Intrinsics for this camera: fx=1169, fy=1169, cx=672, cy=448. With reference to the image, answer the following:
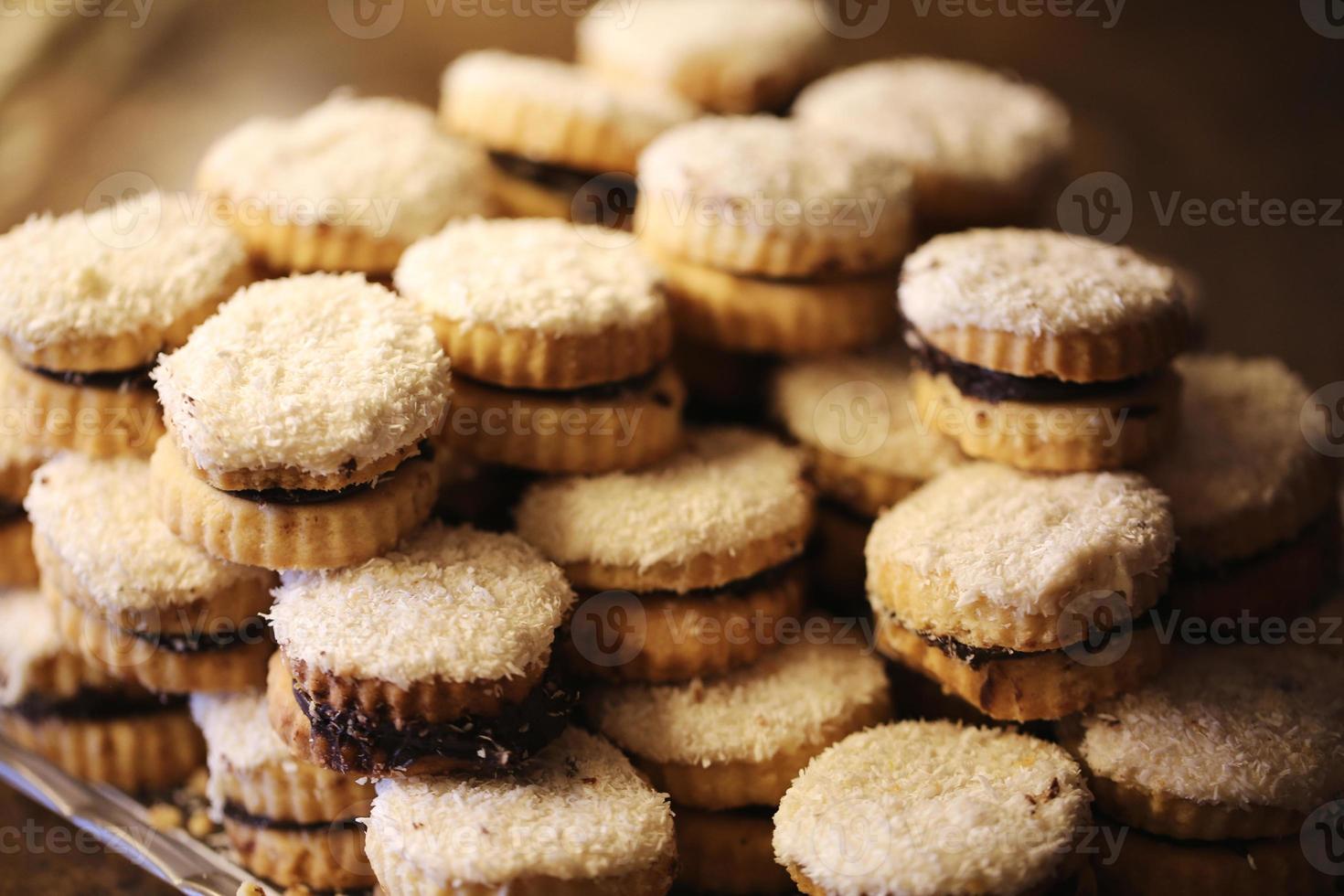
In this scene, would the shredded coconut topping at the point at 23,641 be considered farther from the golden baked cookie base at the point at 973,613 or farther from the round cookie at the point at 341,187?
the golden baked cookie base at the point at 973,613

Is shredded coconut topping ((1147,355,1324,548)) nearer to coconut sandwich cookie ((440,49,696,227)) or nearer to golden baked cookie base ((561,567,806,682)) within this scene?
golden baked cookie base ((561,567,806,682))

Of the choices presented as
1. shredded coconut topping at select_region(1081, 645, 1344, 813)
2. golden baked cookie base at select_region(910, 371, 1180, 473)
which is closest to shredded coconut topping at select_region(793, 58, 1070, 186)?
golden baked cookie base at select_region(910, 371, 1180, 473)

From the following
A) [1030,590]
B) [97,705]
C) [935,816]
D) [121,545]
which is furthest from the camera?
[97,705]

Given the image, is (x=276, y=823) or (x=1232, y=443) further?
(x=1232, y=443)

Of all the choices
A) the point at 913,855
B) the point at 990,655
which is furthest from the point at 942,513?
the point at 913,855

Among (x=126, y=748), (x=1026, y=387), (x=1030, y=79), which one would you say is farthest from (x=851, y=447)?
(x=1030, y=79)

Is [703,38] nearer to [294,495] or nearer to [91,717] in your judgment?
[294,495]

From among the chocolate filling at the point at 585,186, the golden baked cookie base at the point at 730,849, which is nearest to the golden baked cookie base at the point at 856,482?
the golden baked cookie base at the point at 730,849

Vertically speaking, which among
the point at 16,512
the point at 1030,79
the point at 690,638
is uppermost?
the point at 1030,79
